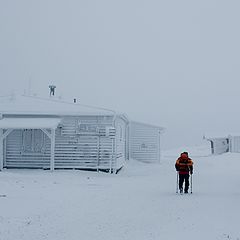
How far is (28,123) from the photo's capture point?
2356 centimetres

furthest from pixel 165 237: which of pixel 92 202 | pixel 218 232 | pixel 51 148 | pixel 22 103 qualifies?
pixel 22 103

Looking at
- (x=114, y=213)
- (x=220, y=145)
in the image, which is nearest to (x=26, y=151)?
(x=114, y=213)

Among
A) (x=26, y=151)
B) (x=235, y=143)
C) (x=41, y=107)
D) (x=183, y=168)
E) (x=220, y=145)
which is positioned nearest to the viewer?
(x=183, y=168)

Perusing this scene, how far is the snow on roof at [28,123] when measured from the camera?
22947mm

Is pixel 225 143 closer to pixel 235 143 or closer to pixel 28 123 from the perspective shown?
pixel 235 143

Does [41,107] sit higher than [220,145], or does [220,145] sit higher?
[41,107]

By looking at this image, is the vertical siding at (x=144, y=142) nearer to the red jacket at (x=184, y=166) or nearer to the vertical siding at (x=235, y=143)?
the vertical siding at (x=235, y=143)

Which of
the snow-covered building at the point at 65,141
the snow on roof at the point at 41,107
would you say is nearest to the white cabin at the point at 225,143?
the snow-covered building at the point at 65,141

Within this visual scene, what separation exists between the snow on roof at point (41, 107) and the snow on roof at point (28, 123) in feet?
1.78

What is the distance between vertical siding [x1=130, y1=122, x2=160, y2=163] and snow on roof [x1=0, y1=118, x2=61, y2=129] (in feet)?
39.9

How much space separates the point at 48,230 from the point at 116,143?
16.8 meters

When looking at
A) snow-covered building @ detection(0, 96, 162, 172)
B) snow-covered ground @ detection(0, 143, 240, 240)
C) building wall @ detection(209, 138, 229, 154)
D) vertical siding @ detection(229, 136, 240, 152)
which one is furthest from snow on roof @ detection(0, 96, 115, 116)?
building wall @ detection(209, 138, 229, 154)

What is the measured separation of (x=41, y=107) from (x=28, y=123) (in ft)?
8.09

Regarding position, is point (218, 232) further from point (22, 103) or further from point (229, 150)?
point (229, 150)
